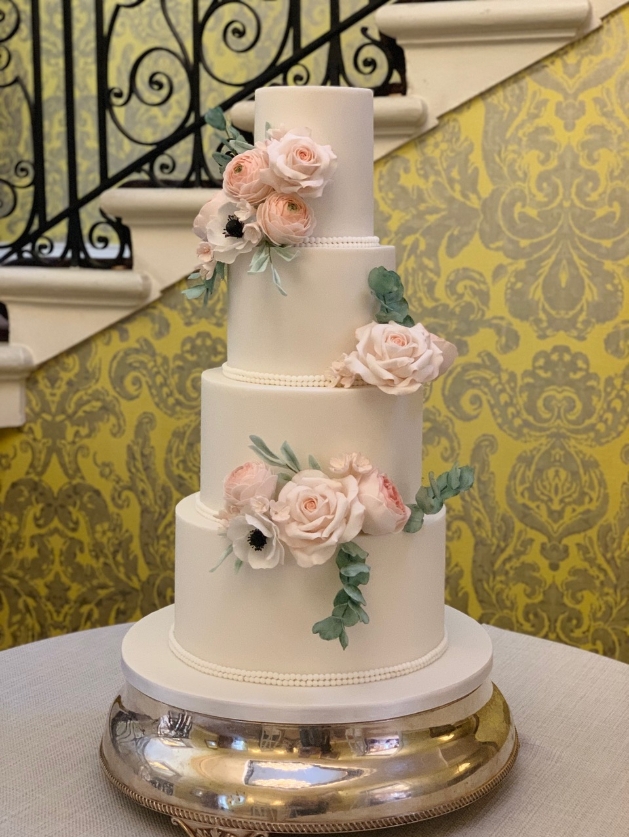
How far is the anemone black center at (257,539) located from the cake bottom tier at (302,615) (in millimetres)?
52

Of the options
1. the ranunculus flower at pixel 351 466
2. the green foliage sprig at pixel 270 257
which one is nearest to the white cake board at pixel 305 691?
the ranunculus flower at pixel 351 466

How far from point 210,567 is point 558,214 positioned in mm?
1195

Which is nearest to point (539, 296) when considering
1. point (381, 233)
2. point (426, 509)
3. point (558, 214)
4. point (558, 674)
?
point (558, 214)

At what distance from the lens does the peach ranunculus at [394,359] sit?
1012mm

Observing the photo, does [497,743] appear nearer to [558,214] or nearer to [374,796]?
[374,796]

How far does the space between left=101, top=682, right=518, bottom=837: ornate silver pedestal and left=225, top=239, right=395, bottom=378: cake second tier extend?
0.38m

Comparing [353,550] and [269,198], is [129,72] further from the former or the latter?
[353,550]

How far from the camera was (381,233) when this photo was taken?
2031mm

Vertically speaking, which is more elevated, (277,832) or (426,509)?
(426,509)

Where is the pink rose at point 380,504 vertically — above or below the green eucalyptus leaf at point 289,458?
below

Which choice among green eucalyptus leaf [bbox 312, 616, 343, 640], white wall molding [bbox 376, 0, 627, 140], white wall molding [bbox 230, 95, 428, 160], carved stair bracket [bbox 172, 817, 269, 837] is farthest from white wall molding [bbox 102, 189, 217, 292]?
carved stair bracket [bbox 172, 817, 269, 837]

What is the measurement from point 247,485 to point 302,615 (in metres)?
0.16

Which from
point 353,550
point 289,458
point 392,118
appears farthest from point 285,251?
point 392,118

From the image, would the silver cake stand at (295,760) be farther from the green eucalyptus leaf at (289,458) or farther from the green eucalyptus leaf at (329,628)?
the green eucalyptus leaf at (289,458)
